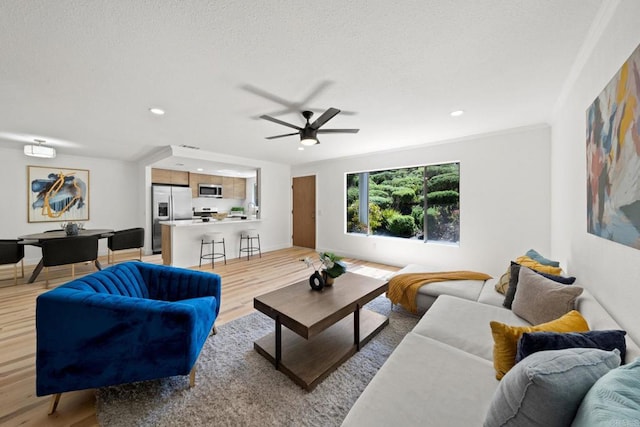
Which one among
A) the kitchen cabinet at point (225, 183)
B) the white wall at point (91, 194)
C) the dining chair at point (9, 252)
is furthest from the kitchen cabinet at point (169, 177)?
the dining chair at point (9, 252)

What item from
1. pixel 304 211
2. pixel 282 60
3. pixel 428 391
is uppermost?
pixel 282 60

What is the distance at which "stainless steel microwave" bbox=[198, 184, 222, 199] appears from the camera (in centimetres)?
687

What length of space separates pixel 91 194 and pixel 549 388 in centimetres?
766

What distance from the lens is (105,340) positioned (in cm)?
141

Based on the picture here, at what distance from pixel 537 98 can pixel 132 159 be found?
7.46m

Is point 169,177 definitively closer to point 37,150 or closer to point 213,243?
point 37,150

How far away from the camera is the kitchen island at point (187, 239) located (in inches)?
179

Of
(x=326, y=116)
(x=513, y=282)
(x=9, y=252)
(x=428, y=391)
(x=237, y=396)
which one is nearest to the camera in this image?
(x=428, y=391)

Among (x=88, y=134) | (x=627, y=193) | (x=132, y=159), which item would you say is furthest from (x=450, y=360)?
(x=132, y=159)

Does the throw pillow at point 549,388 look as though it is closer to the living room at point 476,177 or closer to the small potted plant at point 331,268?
the living room at point 476,177

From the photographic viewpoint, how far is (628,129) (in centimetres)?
112

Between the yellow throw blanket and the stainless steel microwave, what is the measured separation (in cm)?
605

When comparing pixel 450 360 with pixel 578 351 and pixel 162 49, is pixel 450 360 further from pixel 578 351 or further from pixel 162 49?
pixel 162 49

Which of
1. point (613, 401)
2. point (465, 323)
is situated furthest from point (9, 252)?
point (613, 401)
